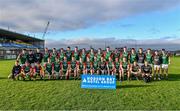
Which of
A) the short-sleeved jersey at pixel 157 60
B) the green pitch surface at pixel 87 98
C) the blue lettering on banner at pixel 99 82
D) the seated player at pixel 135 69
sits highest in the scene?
the short-sleeved jersey at pixel 157 60

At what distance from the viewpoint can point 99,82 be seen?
9680 millimetres

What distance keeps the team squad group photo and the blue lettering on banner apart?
8.24ft

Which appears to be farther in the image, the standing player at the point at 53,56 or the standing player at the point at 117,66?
the standing player at the point at 53,56

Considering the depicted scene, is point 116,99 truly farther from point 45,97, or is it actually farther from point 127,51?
point 127,51

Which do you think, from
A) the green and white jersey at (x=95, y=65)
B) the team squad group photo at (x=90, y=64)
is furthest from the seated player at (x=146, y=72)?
the green and white jersey at (x=95, y=65)

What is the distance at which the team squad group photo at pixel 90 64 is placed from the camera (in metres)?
12.5

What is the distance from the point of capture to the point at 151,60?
42.2ft

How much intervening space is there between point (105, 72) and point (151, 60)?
2529 millimetres

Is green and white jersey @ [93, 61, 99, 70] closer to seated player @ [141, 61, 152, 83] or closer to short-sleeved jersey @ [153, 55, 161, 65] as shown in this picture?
seated player @ [141, 61, 152, 83]

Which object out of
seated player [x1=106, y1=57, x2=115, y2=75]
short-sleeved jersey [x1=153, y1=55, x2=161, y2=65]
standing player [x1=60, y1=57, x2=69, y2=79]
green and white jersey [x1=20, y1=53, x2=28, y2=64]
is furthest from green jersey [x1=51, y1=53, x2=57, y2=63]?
short-sleeved jersey [x1=153, y1=55, x2=161, y2=65]

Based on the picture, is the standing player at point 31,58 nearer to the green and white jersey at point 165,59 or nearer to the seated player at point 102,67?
the seated player at point 102,67

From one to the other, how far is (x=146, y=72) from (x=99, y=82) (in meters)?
3.37

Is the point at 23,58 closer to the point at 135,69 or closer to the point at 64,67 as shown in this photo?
the point at 64,67

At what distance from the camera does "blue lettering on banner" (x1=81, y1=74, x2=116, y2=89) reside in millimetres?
9641
